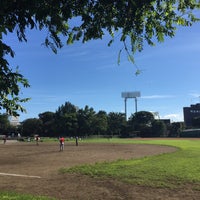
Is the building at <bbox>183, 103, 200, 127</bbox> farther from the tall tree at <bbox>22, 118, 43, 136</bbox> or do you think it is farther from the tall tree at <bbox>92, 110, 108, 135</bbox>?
the tall tree at <bbox>22, 118, 43, 136</bbox>

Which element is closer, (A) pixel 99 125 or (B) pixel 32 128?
(B) pixel 32 128

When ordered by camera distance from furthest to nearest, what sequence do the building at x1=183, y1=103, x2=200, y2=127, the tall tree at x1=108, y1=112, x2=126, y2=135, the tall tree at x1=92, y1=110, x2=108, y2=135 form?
the building at x1=183, y1=103, x2=200, y2=127
the tall tree at x1=108, y1=112, x2=126, y2=135
the tall tree at x1=92, y1=110, x2=108, y2=135

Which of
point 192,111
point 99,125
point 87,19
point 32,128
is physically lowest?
point 87,19

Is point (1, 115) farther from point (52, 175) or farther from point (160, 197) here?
point (52, 175)

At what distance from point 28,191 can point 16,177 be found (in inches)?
171

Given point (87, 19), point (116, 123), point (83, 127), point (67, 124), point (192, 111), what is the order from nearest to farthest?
point (87, 19)
point (67, 124)
point (83, 127)
point (116, 123)
point (192, 111)

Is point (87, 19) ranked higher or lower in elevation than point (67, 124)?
lower

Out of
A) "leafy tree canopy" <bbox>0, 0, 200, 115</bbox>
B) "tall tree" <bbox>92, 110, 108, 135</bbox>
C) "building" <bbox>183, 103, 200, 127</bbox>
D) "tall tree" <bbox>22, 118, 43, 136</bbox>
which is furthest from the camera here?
"building" <bbox>183, 103, 200, 127</bbox>

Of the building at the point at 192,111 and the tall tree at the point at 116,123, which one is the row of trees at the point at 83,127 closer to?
the tall tree at the point at 116,123

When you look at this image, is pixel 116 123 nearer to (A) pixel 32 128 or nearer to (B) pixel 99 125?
(B) pixel 99 125

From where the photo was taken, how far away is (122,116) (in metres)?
161

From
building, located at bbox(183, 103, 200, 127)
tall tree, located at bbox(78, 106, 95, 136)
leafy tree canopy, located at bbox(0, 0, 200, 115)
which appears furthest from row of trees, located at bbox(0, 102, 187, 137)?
leafy tree canopy, located at bbox(0, 0, 200, 115)

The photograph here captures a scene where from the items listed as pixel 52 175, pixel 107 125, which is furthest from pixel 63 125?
pixel 52 175

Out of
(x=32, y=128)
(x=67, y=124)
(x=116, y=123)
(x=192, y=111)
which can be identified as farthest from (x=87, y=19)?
(x=192, y=111)
